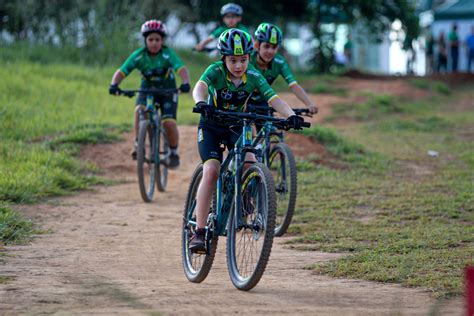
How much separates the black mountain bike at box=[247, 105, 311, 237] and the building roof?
27244 mm

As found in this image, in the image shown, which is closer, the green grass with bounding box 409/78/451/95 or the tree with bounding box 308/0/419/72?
the green grass with bounding box 409/78/451/95

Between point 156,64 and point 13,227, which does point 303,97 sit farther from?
point 13,227

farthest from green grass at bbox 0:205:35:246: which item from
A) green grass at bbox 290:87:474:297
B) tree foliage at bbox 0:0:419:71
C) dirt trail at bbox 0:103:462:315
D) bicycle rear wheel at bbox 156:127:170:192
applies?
tree foliage at bbox 0:0:419:71

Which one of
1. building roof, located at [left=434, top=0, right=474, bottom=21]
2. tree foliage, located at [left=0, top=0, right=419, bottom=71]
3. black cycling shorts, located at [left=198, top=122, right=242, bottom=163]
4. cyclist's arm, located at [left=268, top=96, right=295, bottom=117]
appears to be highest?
building roof, located at [left=434, top=0, right=474, bottom=21]

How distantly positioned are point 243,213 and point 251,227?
14cm

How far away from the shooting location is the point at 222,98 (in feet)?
25.6

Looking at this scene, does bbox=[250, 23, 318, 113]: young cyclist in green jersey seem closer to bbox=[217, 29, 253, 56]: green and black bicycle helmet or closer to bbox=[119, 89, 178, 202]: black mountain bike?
bbox=[119, 89, 178, 202]: black mountain bike

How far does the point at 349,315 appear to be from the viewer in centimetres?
615

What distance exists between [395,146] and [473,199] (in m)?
6.52

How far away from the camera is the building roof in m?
36.5

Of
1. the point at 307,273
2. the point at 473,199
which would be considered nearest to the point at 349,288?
the point at 307,273

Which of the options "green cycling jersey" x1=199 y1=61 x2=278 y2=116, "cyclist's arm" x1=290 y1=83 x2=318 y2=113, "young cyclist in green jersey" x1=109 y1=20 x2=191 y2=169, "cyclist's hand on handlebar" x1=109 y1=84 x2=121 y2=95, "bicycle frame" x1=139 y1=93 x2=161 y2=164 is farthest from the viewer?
"young cyclist in green jersey" x1=109 y1=20 x2=191 y2=169

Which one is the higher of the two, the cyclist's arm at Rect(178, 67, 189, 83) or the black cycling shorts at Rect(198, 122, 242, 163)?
the cyclist's arm at Rect(178, 67, 189, 83)

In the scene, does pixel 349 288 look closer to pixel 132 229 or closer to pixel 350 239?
pixel 350 239
